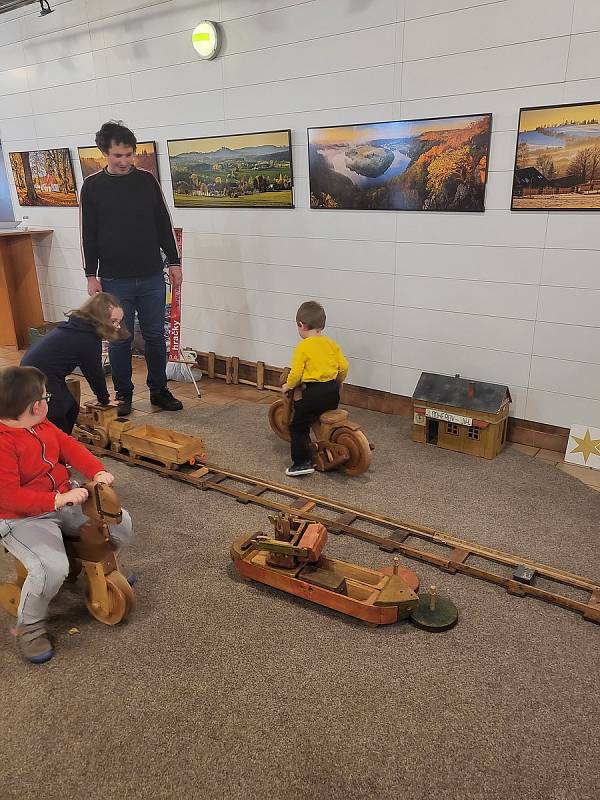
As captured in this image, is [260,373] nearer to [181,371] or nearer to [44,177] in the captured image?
[181,371]

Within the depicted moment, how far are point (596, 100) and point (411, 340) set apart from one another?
222 cm

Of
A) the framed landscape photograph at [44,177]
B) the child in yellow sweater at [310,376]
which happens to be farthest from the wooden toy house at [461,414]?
the framed landscape photograph at [44,177]

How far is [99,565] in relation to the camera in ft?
9.72

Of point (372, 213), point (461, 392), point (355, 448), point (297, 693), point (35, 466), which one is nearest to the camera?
point (297, 693)

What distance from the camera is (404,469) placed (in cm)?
463

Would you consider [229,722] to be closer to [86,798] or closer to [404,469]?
[86,798]

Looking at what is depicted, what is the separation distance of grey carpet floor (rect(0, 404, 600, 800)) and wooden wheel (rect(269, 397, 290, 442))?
53.2 inches

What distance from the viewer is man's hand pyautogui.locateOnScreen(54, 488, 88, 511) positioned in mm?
2779

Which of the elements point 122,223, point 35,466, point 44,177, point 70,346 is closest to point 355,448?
point 70,346

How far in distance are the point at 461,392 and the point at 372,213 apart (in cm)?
175

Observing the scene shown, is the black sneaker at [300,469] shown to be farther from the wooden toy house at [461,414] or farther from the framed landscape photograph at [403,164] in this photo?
the framed landscape photograph at [403,164]

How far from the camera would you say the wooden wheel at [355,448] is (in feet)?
14.4

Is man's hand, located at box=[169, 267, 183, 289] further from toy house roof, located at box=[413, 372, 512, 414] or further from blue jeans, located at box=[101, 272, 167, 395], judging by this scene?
toy house roof, located at box=[413, 372, 512, 414]

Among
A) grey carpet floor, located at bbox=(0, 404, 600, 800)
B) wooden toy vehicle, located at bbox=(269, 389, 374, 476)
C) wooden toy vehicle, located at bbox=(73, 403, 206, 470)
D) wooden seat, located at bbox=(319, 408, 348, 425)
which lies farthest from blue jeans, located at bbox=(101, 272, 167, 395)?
grey carpet floor, located at bbox=(0, 404, 600, 800)
